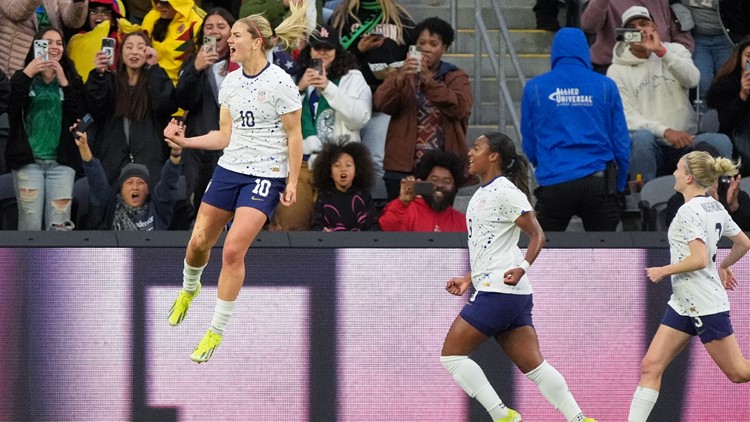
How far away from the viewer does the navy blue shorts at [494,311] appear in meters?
9.84

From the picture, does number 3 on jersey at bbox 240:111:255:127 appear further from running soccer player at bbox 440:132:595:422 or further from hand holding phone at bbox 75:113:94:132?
hand holding phone at bbox 75:113:94:132

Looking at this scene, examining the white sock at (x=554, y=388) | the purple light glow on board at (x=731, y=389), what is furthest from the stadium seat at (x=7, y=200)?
the purple light glow on board at (x=731, y=389)

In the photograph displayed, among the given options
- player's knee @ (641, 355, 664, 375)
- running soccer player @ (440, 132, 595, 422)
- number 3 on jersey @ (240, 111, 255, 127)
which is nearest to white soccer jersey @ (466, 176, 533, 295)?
running soccer player @ (440, 132, 595, 422)

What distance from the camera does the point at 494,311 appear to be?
9.84m

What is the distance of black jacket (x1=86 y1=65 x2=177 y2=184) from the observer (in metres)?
12.6

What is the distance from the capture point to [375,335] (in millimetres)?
11336

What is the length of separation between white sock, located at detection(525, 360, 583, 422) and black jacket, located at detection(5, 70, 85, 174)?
13.9 ft

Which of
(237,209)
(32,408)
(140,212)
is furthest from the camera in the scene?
(140,212)

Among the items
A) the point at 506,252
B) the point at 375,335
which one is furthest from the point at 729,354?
the point at 375,335

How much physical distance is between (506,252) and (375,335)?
1.74 m

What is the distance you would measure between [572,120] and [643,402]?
248 centimetres

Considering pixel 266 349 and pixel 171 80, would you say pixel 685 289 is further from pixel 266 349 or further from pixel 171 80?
pixel 171 80

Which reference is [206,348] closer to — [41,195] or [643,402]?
[643,402]

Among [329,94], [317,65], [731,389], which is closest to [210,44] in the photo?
[317,65]
